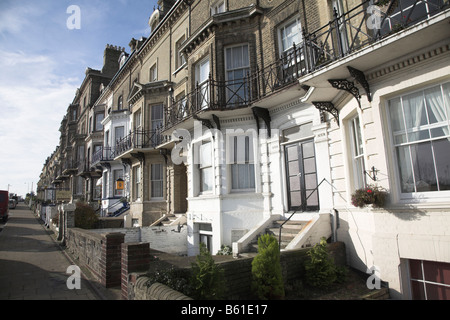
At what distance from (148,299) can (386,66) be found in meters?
6.05

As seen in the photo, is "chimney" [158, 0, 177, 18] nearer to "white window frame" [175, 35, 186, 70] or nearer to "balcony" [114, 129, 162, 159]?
"white window frame" [175, 35, 186, 70]

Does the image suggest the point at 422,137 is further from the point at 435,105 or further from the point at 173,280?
the point at 173,280

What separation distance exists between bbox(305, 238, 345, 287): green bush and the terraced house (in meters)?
0.65

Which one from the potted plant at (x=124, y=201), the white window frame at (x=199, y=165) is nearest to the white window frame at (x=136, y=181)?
the potted plant at (x=124, y=201)

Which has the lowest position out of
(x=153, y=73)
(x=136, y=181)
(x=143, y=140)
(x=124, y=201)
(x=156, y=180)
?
(x=124, y=201)

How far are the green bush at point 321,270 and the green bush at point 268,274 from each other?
1.19 m

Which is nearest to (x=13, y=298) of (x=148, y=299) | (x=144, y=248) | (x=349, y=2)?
(x=144, y=248)

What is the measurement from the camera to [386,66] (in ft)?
19.4

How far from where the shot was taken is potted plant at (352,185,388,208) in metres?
5.80

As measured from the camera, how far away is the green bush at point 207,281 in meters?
4.46

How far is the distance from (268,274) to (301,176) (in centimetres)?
473

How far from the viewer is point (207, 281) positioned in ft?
14.9

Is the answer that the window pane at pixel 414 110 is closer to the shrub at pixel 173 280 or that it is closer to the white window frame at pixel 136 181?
the shrub at pixel 173 280

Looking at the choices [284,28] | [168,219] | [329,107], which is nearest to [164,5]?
[284,28]
